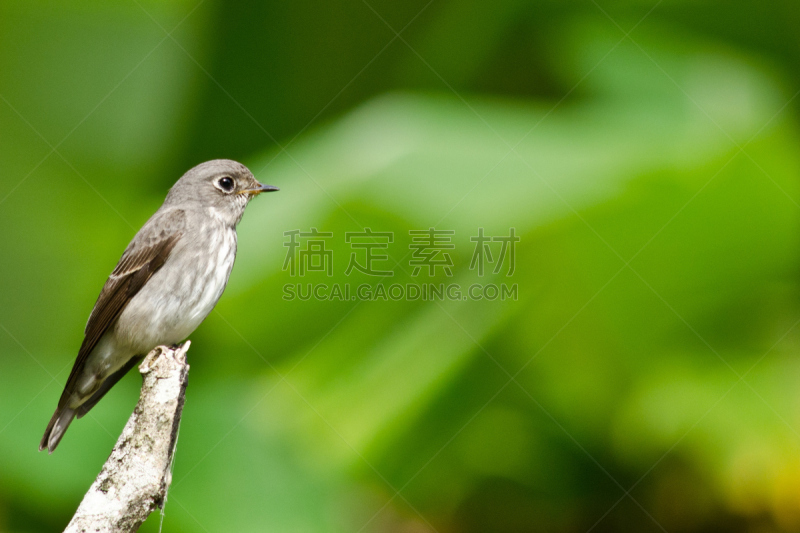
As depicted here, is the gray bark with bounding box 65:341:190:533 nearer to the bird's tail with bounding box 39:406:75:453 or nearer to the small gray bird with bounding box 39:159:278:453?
the small gray bird with bounding box 39:159:278:453

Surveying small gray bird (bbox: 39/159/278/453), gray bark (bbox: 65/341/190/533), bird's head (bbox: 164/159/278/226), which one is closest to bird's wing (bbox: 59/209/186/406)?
small gray bird (bbox: 39/159/278/453)

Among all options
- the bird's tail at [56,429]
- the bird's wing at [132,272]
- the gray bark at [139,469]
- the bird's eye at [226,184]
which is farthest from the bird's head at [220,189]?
the gray bark at [139,469]

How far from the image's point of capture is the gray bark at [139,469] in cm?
192

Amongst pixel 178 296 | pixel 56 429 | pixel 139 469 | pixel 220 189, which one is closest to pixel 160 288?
pixel 178 296

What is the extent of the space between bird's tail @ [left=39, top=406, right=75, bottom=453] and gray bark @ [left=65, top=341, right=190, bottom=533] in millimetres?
1168

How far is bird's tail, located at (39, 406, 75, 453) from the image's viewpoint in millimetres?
3039

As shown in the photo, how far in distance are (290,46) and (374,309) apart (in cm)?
224

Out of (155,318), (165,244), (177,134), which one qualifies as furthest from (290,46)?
(155,318)

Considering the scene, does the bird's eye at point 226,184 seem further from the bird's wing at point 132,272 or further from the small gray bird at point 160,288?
the bird's wing at point 132,272

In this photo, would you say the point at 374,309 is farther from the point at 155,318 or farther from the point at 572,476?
the point at 572,476

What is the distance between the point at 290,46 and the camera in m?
4.84

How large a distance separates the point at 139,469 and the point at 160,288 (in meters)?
1.37

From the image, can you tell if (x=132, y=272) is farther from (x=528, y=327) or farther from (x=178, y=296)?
(x=528, y=327)

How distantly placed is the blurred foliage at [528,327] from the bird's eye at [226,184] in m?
0.64
